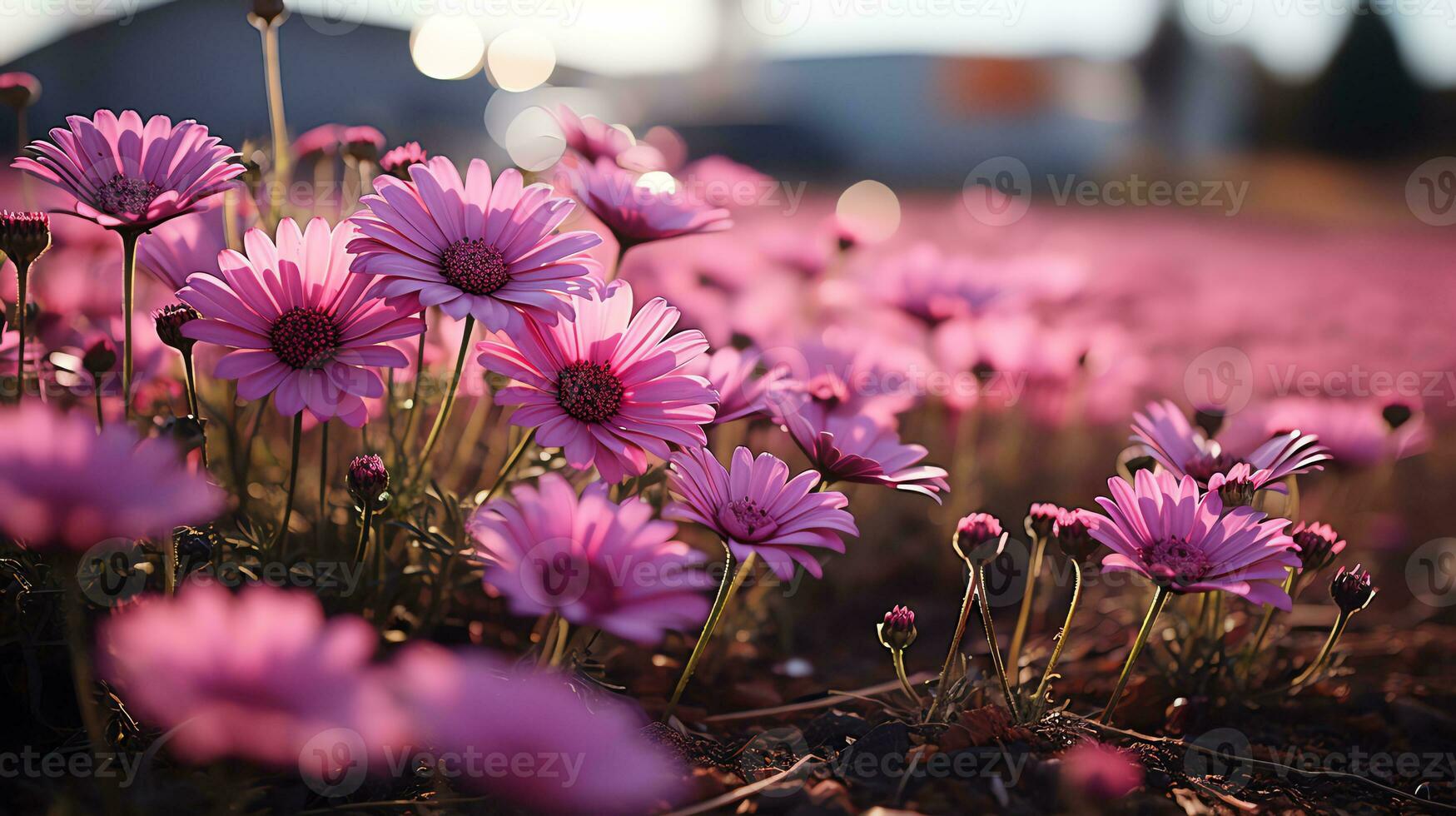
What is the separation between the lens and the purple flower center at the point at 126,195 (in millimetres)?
1050

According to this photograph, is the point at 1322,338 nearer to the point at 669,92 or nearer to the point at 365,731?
the point at 365,731

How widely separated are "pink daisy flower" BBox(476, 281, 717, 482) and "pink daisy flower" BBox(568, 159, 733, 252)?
8.0 inches

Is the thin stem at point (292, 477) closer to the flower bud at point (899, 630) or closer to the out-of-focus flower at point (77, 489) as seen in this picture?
the out-of-focus flower at point (77, 489)

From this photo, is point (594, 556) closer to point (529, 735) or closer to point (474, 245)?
point (529, 735)

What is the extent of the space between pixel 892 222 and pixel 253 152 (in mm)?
5233

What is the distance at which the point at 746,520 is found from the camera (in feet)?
3.52

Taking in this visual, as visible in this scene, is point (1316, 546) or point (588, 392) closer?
point (588, 392)

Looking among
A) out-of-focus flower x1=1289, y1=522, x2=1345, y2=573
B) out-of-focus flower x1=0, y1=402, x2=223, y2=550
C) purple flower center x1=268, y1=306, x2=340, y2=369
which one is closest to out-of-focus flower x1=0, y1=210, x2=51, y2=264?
purple flower center x1=268, y1=306, x2=340, y2=369

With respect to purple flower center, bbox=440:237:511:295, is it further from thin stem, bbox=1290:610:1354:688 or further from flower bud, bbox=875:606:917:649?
thin stem, bbox=1290:610:1354:688

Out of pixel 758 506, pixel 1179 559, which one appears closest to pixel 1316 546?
pixel 1179 559

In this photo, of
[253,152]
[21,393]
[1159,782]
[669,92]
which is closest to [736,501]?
[1159,782]

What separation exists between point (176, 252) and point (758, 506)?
86 centimetres

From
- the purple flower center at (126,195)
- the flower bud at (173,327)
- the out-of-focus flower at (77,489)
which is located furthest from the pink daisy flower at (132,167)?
the out-of-focus flower at (77,489)

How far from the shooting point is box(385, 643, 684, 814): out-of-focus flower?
2.39 feet
